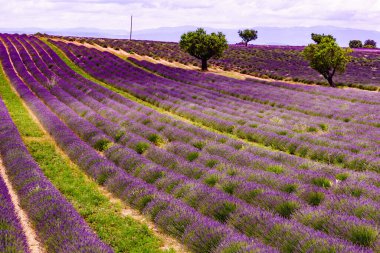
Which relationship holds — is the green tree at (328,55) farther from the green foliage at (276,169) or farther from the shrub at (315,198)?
the shrub at (315,198)

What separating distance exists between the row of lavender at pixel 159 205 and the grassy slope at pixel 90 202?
0.89ft

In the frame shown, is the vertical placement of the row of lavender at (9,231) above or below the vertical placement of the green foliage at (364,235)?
below

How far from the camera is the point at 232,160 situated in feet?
33.1

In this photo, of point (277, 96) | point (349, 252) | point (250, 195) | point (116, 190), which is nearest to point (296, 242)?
point (349, 252)

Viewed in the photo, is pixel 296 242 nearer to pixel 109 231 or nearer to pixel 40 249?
pixel 109 231

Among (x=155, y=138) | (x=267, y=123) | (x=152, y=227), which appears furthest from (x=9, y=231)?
(x=267, y=123)

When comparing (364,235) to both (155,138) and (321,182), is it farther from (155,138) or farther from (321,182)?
(155,138)

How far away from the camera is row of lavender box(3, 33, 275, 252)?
5523 millimetres

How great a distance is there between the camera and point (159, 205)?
7.07 metres

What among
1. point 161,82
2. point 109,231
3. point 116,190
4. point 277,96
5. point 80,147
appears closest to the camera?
point 109,231

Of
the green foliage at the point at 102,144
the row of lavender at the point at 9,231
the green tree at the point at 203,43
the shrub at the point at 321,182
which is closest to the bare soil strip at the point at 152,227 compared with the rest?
the row of lavender at the point at 9,231

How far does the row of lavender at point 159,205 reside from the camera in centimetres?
552

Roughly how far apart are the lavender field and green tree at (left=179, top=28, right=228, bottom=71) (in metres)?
18.3

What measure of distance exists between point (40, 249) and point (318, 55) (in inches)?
1099
